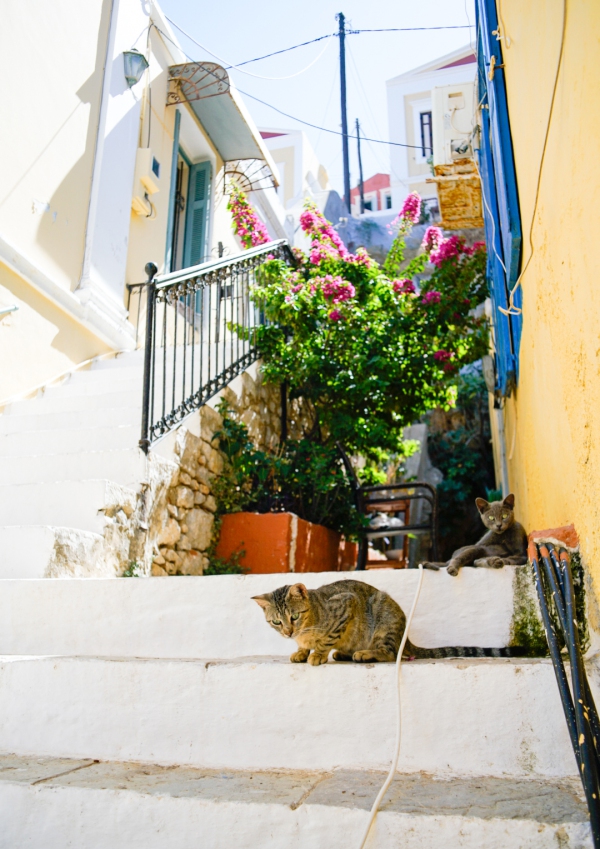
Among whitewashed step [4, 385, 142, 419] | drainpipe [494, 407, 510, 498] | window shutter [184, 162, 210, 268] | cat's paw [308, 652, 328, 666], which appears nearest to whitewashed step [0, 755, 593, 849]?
cat's paw [308, 652, 328, 666]

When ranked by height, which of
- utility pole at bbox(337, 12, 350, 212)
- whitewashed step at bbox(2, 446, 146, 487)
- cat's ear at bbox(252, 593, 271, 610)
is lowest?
cat's ear at bbox(252, 593, 271, 610)

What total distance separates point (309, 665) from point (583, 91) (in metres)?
1.88

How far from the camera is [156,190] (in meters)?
8.16

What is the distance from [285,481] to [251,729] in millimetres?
3175

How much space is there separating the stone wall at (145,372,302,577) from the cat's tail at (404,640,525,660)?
2.04m

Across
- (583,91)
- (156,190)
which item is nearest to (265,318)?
(156,190)

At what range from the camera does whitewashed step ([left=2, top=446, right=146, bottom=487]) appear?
4.03 metres

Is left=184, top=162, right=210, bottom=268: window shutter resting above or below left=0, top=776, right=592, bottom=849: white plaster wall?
above

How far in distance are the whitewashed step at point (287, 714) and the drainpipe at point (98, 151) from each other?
5021mm

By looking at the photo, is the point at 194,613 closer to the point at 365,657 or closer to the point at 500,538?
the point at 365,657

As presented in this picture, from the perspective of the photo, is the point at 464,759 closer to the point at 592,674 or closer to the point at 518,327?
the point at 592,674

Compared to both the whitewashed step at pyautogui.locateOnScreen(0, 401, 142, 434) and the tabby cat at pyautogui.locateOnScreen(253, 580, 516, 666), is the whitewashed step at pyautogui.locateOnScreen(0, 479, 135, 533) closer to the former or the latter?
the whitewashed step at pyautogui.locateOnScreen(0, 401, 142, 434)

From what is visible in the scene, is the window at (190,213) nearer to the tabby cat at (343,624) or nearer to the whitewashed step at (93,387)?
the whitewashed step at (93,387)

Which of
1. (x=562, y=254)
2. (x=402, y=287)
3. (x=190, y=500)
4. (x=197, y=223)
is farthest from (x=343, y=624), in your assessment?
(x=197, y=223)
